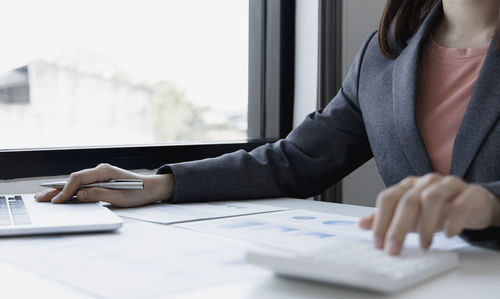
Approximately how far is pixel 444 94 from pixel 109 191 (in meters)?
0.69

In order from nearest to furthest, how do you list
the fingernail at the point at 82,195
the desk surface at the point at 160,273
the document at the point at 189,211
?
the desk surface at the point at 160,273 < the document at the point at 189,211 < the fingernail at the point at 82,195

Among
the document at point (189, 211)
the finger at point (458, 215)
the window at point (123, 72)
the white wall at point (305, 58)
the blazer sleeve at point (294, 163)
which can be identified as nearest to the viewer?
the finger at point (458, 215)

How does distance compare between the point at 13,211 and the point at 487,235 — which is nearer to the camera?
the point at 487,235

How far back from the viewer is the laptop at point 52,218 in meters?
0.88

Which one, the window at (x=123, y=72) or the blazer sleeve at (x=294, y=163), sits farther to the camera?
the window at (x=123, y=72)

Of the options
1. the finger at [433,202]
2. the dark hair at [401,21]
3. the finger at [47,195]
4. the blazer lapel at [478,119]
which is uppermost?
the dark hair at [401,21]

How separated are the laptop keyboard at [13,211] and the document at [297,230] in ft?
0.80

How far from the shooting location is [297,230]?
903mm

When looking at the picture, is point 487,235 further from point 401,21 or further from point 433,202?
point 401,21

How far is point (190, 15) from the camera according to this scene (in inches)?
77.9

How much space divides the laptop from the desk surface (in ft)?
0.05

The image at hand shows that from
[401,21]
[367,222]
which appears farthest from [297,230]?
[401,21]

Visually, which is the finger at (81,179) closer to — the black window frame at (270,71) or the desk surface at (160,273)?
the desk surface at (160,273)

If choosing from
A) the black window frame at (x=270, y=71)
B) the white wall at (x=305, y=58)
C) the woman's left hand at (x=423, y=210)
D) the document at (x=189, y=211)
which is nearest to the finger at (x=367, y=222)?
the woman's left hand at (x=423, y=210)
